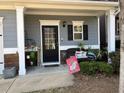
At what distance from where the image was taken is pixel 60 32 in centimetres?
1128

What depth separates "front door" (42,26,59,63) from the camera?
11109mm

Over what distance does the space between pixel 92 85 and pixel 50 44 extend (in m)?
5.20

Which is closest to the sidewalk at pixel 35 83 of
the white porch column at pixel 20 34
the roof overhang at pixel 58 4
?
the white porch column at pixel 20 34

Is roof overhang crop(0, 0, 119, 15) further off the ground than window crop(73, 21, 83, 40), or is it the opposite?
roof overhang crop(0, 0, 119, 15)

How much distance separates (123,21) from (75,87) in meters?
2.89

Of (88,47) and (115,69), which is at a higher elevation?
(88,47)

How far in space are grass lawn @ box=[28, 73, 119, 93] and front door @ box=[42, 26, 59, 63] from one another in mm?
3662

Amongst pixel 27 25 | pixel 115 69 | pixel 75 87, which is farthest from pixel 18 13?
pixel 115 69

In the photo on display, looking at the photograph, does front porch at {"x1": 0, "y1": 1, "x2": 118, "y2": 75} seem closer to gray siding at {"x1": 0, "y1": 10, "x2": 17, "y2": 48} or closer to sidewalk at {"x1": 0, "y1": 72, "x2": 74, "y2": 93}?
gray siding at {"x1": 0, "y1": 10, "x2": 17, "y2": 48}

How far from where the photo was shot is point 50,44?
11.2m

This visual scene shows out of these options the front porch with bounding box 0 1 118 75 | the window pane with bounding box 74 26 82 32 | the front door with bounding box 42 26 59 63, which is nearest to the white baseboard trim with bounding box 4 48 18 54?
Answer: the front porch with bounding box 0 1 118 75

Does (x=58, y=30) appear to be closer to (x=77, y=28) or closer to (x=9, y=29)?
(x=77, y=28)

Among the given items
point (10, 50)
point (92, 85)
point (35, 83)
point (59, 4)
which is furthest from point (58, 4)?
point (92, 85)

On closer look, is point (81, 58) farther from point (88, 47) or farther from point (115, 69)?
point (115, 69)
